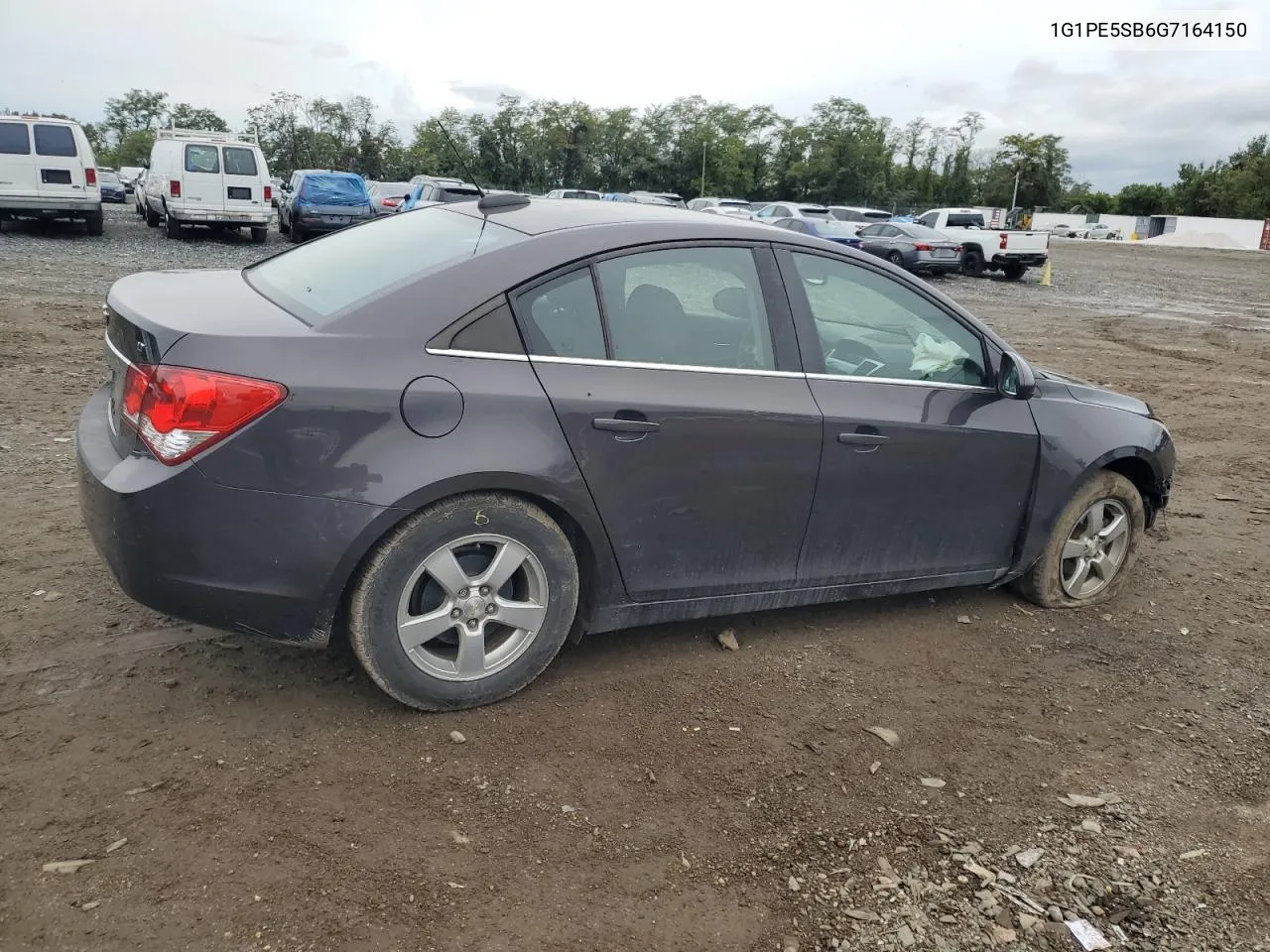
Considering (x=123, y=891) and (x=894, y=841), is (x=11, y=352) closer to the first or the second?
(x=123, y=891)

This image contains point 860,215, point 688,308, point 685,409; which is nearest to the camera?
point 685,409

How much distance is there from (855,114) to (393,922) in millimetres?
83739

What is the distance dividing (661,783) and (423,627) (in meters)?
0.88

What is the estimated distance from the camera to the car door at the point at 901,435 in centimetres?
368

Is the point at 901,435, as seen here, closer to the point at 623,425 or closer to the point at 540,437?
the point at 623,425

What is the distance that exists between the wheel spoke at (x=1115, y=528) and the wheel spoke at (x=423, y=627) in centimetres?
304

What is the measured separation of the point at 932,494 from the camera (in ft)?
12.8

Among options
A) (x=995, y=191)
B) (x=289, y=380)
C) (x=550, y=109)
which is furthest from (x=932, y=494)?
(x=995, y=191)

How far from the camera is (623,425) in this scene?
10.6 ft

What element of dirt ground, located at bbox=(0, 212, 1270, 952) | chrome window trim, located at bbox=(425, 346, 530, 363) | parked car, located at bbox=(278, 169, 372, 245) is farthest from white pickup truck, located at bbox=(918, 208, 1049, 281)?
chrome window trim, located at bbox=(425, 346, 530, 363)

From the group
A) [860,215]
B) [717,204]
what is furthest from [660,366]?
[717,204]

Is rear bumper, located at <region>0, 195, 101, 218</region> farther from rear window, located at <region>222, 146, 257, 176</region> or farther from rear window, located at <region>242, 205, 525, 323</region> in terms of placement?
rear window, located at <region>242, 205, 525, 323</region>

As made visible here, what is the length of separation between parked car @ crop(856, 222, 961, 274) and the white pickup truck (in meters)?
0.76

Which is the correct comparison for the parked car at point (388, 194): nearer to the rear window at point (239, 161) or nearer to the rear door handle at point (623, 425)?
the rear window at point (239, 161)
